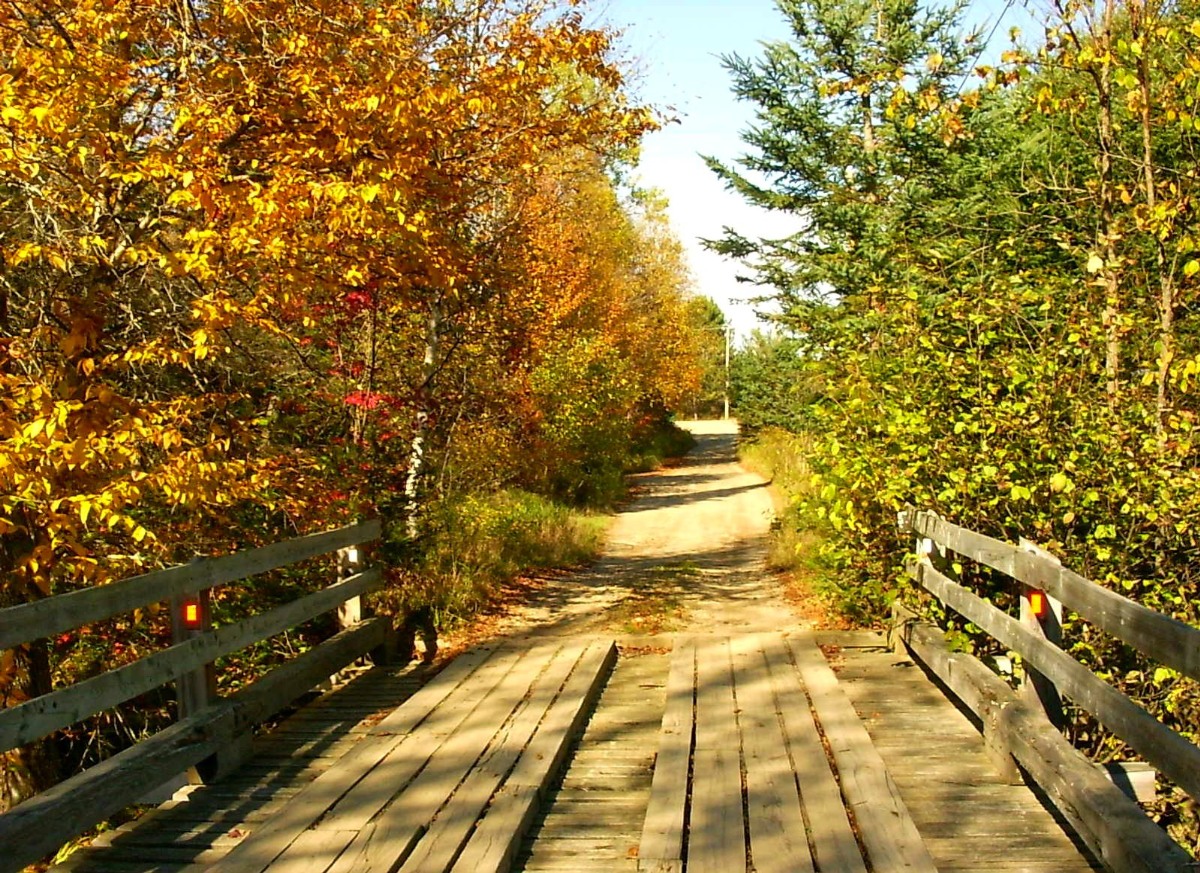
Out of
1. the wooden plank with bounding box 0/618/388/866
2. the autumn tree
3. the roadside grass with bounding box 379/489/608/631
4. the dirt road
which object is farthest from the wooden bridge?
the dirt road

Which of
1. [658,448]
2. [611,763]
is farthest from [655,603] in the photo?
[658,448]

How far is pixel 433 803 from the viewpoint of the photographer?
4.57 m

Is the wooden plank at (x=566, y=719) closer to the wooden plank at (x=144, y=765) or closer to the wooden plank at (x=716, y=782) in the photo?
the wooden plank at (x=716, y=782)

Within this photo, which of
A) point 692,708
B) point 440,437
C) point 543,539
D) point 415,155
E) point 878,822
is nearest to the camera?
point 878,822

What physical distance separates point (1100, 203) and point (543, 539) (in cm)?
937

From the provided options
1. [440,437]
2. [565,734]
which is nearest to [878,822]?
[565,734]

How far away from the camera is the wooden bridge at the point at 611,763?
391cm

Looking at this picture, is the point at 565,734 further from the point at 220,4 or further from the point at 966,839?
the point at 220,4

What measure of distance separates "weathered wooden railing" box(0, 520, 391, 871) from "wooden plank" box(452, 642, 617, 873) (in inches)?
55.8

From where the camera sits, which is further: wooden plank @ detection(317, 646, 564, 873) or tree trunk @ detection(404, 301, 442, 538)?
tree trunk @ detection(404, 301, 442, 538)

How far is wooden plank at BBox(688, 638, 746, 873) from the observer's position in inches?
158

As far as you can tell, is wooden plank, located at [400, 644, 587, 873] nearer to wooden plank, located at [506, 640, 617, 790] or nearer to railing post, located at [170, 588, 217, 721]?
wooden plank, located at [506, 640, 617, 790]

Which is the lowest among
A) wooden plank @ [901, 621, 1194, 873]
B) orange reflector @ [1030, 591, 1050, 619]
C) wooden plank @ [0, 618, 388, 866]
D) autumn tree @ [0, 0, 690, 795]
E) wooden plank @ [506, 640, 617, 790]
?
wooden plank @ [506, 640, 617, 790]

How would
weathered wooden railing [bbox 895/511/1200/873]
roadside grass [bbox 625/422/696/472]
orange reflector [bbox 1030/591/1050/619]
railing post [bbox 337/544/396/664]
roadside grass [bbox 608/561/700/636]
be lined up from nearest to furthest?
1. weathered wooden railing [bbox 895/511/1200/873]
2. orange reflector [bbox 1030/591/1050/619]
3. railing post [bbox 337/544/396/664]
4. roadside grass [bbox 608/561/700/636]
5. roadside grass [bbox 625/422/696/472]
